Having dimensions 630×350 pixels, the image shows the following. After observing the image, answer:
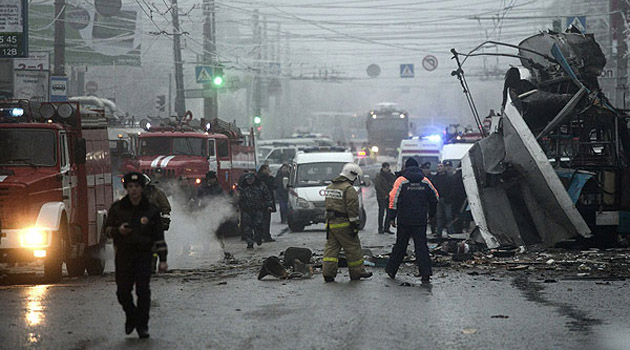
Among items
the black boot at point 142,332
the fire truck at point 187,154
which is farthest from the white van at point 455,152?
the black boot at point 142,332

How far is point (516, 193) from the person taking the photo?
754 inches

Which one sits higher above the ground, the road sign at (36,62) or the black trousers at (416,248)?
the road sign at (36,62)

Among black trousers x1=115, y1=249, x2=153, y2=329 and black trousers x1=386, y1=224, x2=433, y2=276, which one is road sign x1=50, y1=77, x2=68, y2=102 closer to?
black trousers x1=386, y1=224, x2=433, y2=276

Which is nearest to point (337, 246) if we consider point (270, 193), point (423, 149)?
point (270, 193)

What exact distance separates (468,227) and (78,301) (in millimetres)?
16225

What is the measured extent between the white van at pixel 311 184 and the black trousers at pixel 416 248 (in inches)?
483

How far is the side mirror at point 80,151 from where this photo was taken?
50.8 feet

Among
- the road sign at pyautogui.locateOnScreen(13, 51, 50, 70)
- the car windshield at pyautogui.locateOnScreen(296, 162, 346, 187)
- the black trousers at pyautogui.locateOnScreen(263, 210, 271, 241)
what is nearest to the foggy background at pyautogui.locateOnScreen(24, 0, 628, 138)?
the road sign at pyautogui.locateOnScreen(13, 51, 50, 70)

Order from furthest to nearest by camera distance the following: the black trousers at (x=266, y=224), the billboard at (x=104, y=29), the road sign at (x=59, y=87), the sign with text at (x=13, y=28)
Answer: the billboard at (x=104, y=29) < the road sign at (x=59, y=87) < the sign with text at (x=13, y=28) < the black trousers at (x=266, y=224)

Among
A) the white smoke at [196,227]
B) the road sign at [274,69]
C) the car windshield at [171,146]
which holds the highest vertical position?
the road sign at [274,69]

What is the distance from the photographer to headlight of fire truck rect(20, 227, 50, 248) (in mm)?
13904

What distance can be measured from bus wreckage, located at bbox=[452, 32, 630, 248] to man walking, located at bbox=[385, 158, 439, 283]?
355 cm

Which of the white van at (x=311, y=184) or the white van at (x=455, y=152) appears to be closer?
the white van at (x=311, y=184)

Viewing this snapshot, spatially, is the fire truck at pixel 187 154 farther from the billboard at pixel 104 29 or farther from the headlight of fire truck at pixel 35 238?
the billboard at pixel 104 29
